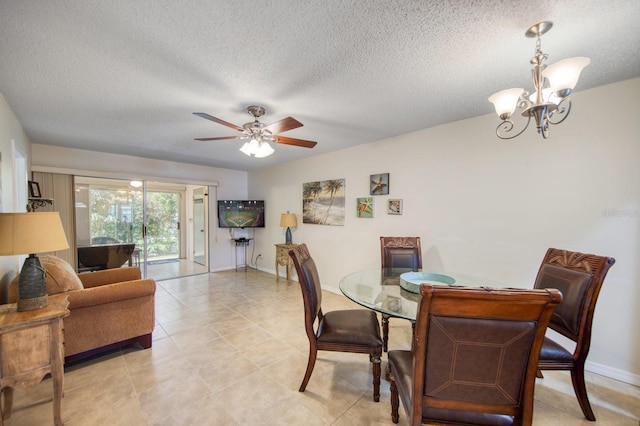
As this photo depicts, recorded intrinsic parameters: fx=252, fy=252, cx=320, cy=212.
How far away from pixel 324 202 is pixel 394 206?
1.36m

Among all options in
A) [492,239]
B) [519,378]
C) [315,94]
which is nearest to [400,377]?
[519,378]

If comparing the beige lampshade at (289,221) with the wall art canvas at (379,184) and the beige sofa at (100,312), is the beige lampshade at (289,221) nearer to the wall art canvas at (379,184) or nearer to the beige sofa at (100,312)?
the wall art canvas at (379,184)

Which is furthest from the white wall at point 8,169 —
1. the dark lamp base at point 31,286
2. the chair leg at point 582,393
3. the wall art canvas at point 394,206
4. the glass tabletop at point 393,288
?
the chair leg at point 582,393

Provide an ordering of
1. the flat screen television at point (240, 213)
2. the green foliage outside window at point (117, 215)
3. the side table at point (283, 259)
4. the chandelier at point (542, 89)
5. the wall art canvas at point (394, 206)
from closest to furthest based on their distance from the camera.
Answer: the chandelier at point (542, 89), the wall art canvas at point (394, 206), the green foliage outside window at point (117, 215), the side table at point (283, 259), the flat screen television at point (240, 213)

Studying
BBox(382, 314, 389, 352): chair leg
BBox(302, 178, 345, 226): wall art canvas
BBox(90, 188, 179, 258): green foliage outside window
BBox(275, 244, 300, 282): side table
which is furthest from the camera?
BBox(275, 244, 300, 282): side table

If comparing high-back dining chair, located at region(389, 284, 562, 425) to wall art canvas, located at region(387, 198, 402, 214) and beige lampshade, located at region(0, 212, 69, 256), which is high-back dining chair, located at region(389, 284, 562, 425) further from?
wall art canvas, located at region(387, 198, 402, 214)

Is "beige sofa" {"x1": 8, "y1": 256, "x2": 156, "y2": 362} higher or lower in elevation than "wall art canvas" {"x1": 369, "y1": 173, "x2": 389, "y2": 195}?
lower

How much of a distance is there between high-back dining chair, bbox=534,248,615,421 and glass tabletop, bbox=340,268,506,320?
1.53ft

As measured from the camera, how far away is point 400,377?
138 cm

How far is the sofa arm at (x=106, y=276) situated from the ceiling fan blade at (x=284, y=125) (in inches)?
98.5

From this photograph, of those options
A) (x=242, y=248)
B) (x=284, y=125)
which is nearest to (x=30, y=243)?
(x=284, y=125)

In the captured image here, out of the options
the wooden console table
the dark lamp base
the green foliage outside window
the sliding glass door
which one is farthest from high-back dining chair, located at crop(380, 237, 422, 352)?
the green foliage outside window

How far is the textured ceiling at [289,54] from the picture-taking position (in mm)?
1284

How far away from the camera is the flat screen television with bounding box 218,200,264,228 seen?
564cm
